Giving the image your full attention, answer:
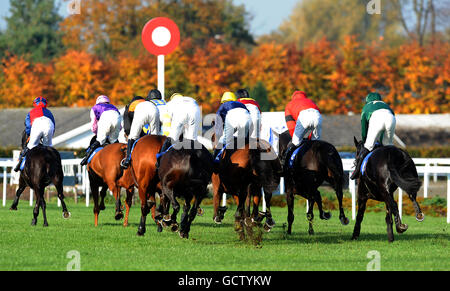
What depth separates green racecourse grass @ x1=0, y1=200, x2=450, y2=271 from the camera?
359 inches

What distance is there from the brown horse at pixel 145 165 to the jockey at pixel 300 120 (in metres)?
2.21

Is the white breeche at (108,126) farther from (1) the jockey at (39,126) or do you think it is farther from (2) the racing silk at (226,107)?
(2) the racing silk at (226,107)

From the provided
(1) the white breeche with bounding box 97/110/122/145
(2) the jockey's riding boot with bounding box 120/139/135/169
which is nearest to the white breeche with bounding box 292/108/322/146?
(2) the jockey's riding boot with bounding box 120/139/135/169

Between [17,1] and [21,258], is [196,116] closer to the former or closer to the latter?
[21,258]

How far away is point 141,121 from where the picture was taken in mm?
13164

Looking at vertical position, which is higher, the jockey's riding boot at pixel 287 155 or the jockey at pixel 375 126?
the jockey at pixel 375 126

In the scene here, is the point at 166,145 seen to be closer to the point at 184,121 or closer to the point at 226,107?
the point at 184,121

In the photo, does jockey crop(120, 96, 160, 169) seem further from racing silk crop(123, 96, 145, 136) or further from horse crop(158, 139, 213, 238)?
horse crop(158, 139, 213, 238)

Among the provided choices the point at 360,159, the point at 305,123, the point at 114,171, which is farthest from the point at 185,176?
the point at 114,171

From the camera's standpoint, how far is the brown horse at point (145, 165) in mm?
12281

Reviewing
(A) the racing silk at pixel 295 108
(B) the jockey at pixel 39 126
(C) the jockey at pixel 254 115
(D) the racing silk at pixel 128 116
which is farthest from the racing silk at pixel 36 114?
(A) the racing silk at pixel 295 108

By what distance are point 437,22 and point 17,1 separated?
33.9 metres

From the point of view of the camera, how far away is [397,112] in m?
47.0

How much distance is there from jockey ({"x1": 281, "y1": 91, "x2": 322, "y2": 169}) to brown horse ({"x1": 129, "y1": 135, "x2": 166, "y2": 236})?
221 centimetres
